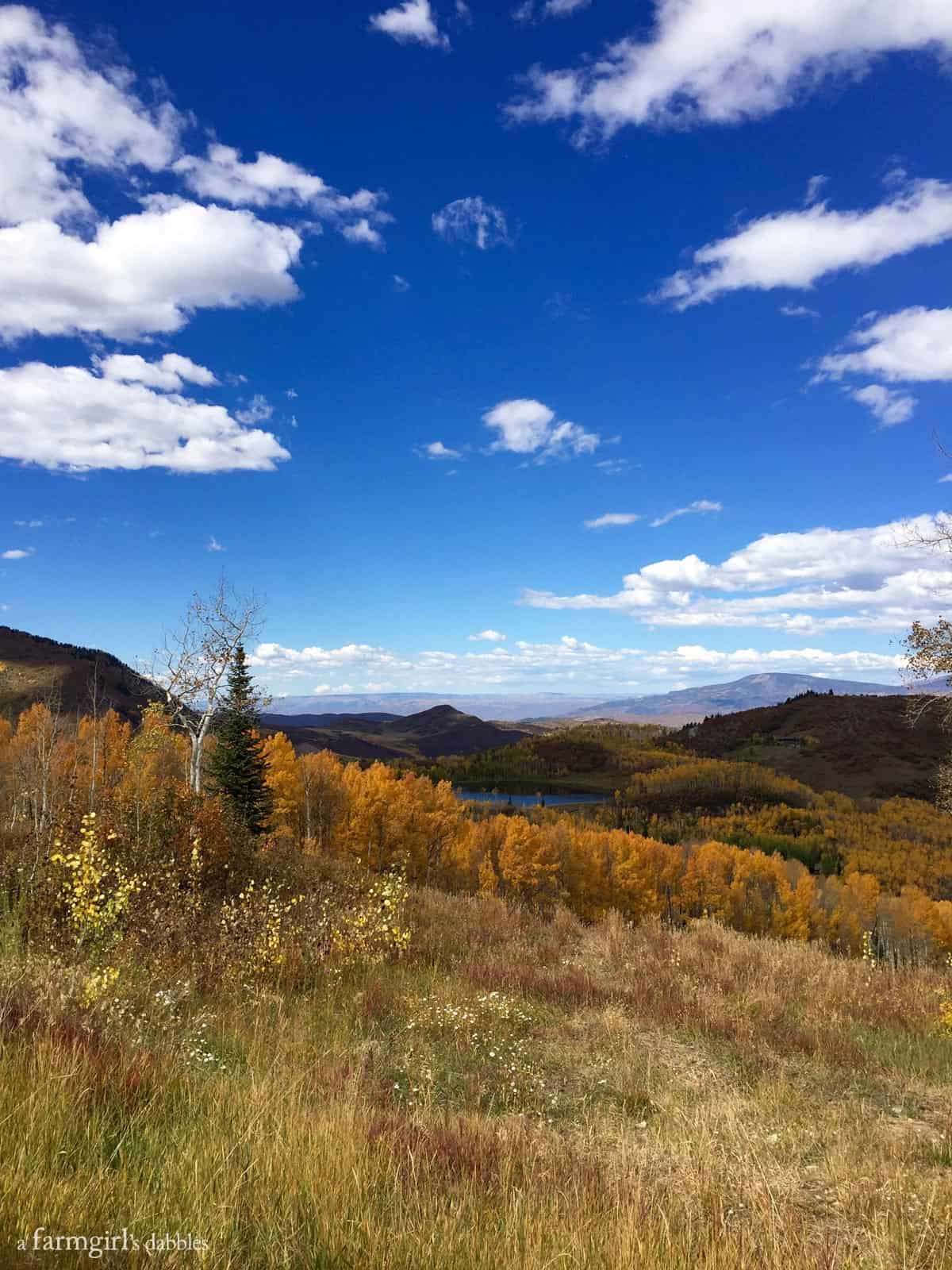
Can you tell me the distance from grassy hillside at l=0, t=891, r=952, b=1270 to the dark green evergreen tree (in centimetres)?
3143

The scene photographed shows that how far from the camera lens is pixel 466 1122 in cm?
555

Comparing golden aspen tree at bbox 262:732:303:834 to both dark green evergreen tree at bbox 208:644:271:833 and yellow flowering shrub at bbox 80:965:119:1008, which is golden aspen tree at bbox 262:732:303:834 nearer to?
dark green evergreen tree at bbox 208:644:271:833

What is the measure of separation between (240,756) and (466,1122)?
134 ft

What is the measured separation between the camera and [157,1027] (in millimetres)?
6645

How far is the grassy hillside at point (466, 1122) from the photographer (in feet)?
11.3

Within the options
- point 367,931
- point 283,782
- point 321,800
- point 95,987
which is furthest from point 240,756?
point 95,987

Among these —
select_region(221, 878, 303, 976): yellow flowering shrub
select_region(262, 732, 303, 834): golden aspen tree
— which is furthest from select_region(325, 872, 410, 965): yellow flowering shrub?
select_region(262, 732, 303, 834): golden aspen tree

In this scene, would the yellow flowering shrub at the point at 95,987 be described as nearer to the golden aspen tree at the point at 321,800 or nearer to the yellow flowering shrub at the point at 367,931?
the yellow flowering shrub at the point at 367,931

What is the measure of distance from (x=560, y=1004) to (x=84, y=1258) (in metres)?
8.90

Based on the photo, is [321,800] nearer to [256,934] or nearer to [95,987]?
[256,934]

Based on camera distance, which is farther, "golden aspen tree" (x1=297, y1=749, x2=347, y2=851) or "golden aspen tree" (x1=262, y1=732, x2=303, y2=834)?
"golden aspen tree" (x1=297, y1=749, x2=347, y2=851)

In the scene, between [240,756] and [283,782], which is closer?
[240,756]

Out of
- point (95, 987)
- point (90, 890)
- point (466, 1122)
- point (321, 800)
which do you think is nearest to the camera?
point (466, 1122)

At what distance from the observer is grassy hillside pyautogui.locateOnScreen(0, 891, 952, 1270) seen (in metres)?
3.46
